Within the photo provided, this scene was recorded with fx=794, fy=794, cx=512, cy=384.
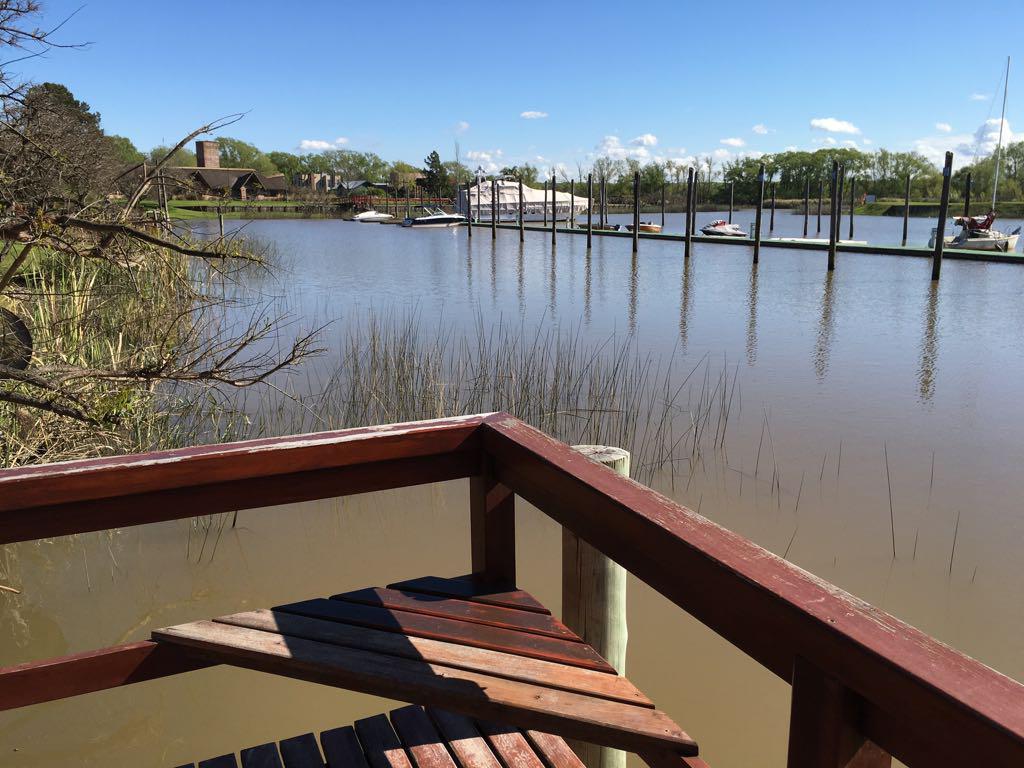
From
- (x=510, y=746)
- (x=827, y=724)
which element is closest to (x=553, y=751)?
(x=510, y=746)

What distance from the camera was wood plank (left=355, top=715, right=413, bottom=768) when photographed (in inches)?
63.2

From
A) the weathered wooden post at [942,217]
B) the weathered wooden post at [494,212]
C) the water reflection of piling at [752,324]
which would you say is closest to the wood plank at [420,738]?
the water reflection of piling at [752,324]

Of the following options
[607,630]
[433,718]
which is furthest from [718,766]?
[433,718]

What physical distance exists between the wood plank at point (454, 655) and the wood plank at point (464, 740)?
0.24 metres

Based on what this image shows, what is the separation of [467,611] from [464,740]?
0.27 metres

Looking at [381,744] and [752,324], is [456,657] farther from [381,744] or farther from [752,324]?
[752,324]

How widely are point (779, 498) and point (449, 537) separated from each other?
7.63 feet

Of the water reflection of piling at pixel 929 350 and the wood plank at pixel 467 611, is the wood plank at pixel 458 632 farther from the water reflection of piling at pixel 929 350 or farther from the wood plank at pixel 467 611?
the water reflection of piling at pixel 929 350

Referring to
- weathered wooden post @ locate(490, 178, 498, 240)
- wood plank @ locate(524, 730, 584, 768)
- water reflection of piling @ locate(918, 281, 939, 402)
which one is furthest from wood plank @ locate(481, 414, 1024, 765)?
weathered wooden post @ locate(490, 178, 498, 240)

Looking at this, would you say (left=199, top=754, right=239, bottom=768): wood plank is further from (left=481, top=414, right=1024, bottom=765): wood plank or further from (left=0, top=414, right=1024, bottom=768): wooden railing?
(left=481, top=414, right=1024, bottom=765): wood plank

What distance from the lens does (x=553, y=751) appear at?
1.64 meters

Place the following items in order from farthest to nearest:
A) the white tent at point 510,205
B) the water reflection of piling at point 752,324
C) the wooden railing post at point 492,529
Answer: the white tent at point 510,205
the water reflection of piling at point 752,324
the wooden railing post at point 492,529

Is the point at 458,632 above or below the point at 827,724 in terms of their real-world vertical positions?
below

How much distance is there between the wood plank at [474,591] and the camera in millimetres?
1728
